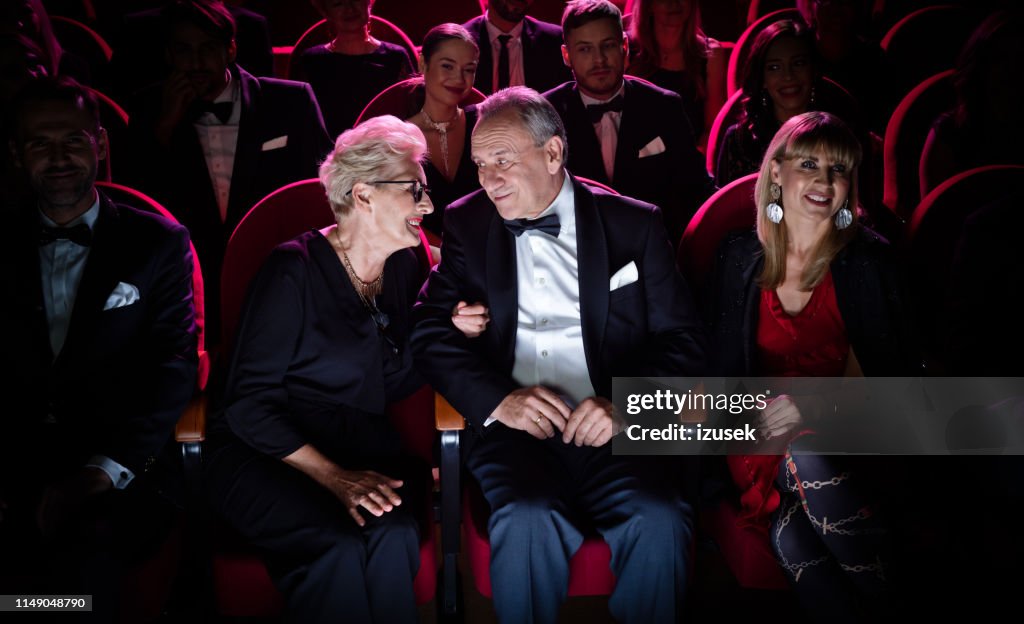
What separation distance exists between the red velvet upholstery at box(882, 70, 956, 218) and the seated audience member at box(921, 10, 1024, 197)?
145mm

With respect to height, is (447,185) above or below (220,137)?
below

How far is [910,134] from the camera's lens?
10.7 feet

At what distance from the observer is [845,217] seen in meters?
2.25

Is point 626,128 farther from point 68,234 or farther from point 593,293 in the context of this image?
point 68,234

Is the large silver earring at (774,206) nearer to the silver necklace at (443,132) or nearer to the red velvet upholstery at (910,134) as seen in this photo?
the red velvet upholstery at (910,134)

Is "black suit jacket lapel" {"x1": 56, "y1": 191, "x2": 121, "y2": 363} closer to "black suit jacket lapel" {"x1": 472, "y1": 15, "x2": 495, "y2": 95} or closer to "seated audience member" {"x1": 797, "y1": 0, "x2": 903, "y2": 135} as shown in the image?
"black suit jacket lapel" {"x1": 472, "y1": 15, "x2": 495, "y2": 95}

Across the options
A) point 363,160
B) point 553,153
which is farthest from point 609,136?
point 363,160

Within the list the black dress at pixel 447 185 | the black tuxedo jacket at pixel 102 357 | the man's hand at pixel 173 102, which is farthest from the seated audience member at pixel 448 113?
the black tuxedo jacket at pixel 102 357

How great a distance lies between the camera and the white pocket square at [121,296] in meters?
2.11

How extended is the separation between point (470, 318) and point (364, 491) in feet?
1.73

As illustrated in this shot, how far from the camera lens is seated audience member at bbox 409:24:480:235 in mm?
3285

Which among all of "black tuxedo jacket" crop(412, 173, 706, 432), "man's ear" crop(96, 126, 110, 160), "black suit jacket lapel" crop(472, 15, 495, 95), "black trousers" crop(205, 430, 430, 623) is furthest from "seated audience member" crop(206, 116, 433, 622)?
"black suit jacket lapel" crop(472, 15, 495, 95)

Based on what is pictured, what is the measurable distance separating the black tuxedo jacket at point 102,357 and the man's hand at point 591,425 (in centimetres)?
96

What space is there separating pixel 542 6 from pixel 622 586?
13.9 ft
